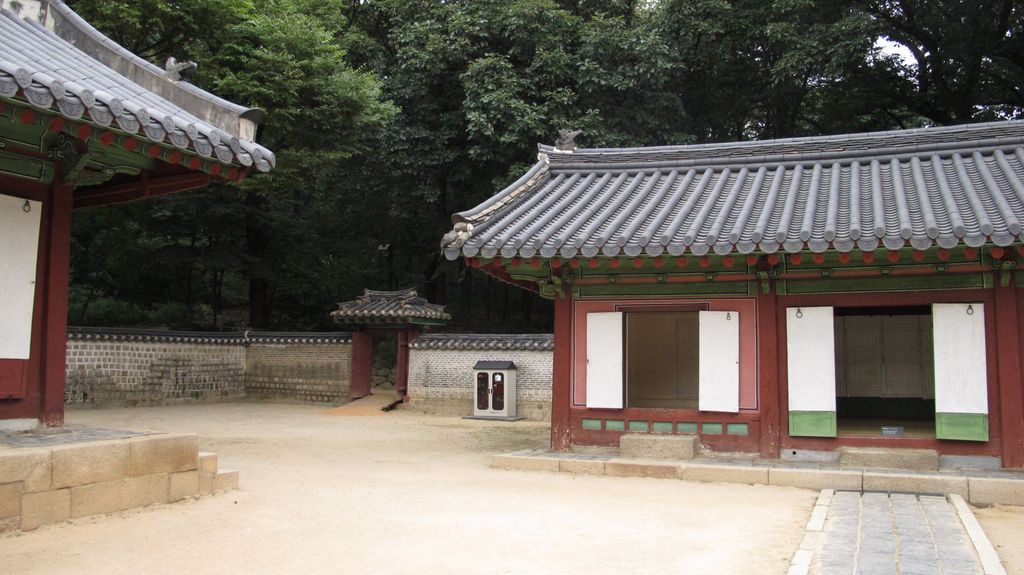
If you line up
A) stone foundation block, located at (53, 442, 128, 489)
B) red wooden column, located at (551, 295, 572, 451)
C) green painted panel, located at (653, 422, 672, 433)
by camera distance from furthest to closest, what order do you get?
red wooden column, located at (551, 295, 572, 451) < green painted panel, located at (653, 422, 672, 433) < stone foundation block, located at (53, 442, 128, 489)

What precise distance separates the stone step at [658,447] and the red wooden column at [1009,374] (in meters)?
3.60

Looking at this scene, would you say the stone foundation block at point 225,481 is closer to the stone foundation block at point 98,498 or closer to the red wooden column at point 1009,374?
the stone foundation block at point 98,498

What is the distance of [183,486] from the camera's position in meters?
7.19

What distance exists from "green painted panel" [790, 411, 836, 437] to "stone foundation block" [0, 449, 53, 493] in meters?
8.24

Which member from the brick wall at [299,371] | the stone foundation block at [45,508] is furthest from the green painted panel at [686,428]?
the brick wall at [299,371]

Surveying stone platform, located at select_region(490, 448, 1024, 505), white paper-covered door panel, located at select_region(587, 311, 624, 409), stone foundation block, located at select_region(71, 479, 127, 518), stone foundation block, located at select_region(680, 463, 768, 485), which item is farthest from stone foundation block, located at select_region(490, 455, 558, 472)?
stone foundation block, located at select_region(71, 479, 127, 518)

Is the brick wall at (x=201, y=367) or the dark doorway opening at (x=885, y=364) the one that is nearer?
the dark doorway opening at (x=885, y=364)

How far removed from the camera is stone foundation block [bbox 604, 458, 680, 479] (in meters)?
9.41

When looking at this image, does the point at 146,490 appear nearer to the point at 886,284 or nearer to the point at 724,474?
the point at 724,474

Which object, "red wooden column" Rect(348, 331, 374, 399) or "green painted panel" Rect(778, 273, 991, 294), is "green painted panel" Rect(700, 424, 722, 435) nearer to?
"green painted panel" Rect(778, 273, 991, 294)

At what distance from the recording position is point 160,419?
57.3ft

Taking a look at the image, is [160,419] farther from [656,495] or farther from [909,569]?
[909,569]

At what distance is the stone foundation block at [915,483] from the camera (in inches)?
321

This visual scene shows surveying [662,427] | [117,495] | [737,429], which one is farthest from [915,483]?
[117,495]
